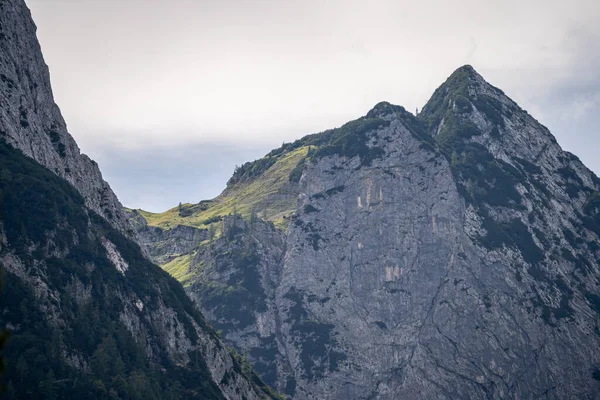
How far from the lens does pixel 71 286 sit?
111312mm

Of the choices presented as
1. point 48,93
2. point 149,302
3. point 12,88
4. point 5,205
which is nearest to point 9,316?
point 5,205

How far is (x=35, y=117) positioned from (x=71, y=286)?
137 ft

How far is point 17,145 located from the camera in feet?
404

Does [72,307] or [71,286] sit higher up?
[71,286]

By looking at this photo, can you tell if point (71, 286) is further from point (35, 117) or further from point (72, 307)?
point (35, 117)

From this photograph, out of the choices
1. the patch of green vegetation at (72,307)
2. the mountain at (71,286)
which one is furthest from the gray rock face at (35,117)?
the patch of green vegetation at (72,307)

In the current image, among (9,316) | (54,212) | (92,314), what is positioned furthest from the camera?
(54,212)

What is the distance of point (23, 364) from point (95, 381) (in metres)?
12.9

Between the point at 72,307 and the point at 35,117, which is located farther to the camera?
the point at 35,117

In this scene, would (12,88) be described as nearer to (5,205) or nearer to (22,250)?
(5,205)

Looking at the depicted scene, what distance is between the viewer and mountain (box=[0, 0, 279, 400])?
93.9 meters

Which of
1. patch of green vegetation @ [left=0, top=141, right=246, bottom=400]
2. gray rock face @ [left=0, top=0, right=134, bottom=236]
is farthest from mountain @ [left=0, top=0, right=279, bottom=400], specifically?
gray rock face @ [left=0, top=0, right=134, bottom=236]

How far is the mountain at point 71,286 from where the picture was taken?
9394 cm

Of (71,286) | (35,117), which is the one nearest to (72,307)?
(71,286)
